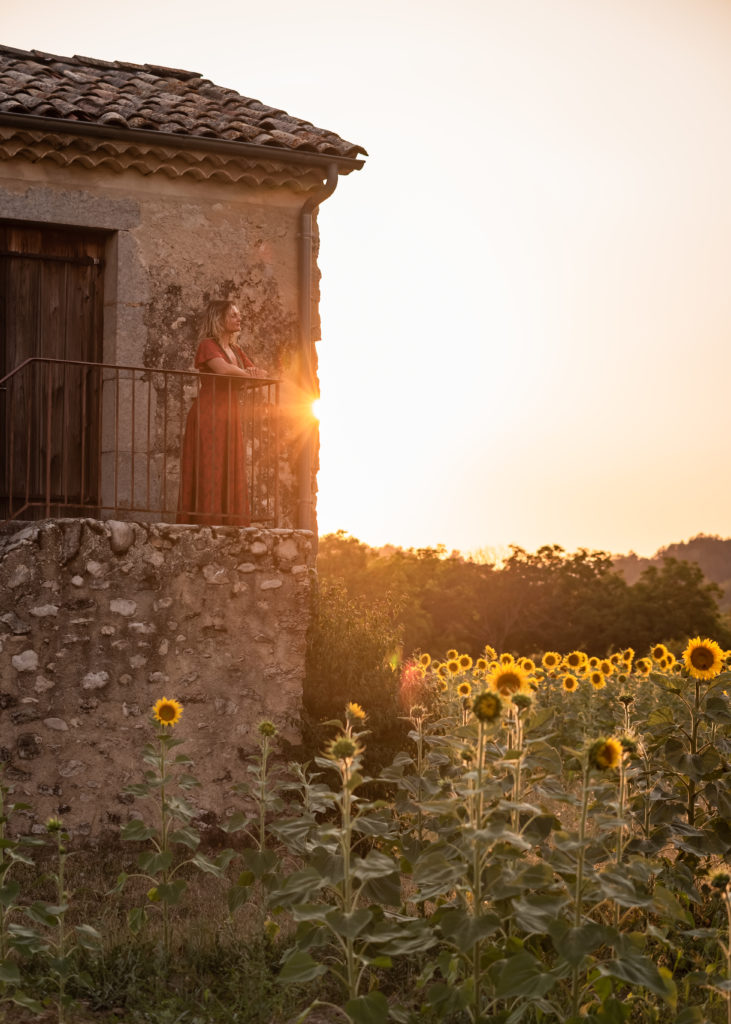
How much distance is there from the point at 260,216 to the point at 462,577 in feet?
63.4

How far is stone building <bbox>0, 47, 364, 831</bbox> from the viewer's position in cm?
694

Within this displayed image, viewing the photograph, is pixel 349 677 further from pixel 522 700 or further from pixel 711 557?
pixel 711 557

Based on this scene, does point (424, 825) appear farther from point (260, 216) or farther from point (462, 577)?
point (462, 577)

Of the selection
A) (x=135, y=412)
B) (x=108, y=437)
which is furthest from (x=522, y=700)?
(x=108, y=437)

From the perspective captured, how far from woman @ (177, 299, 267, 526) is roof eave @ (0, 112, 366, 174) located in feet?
3.66

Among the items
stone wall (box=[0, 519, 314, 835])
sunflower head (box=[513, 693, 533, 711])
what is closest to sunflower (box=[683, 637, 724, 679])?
sunflower head (box=[513, 693, 533, 711])

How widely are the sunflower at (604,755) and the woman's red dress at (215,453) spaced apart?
4.68 m

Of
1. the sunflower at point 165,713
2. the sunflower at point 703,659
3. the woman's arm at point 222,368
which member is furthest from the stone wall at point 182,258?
the sunflower at point 703,659

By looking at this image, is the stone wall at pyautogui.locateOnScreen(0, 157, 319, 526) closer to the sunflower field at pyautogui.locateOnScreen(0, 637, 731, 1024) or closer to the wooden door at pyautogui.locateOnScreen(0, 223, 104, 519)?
the wooden door at pyautogui.locateOnScreen(0, 223, 104, 519)

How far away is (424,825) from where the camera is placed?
17.1 ft

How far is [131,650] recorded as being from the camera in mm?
7109

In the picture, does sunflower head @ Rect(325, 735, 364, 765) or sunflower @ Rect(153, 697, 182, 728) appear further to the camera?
sunflower @ Rect(153, 697, 182, 728)

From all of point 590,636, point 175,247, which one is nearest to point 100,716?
point 175,247

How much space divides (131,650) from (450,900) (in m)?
3.32
